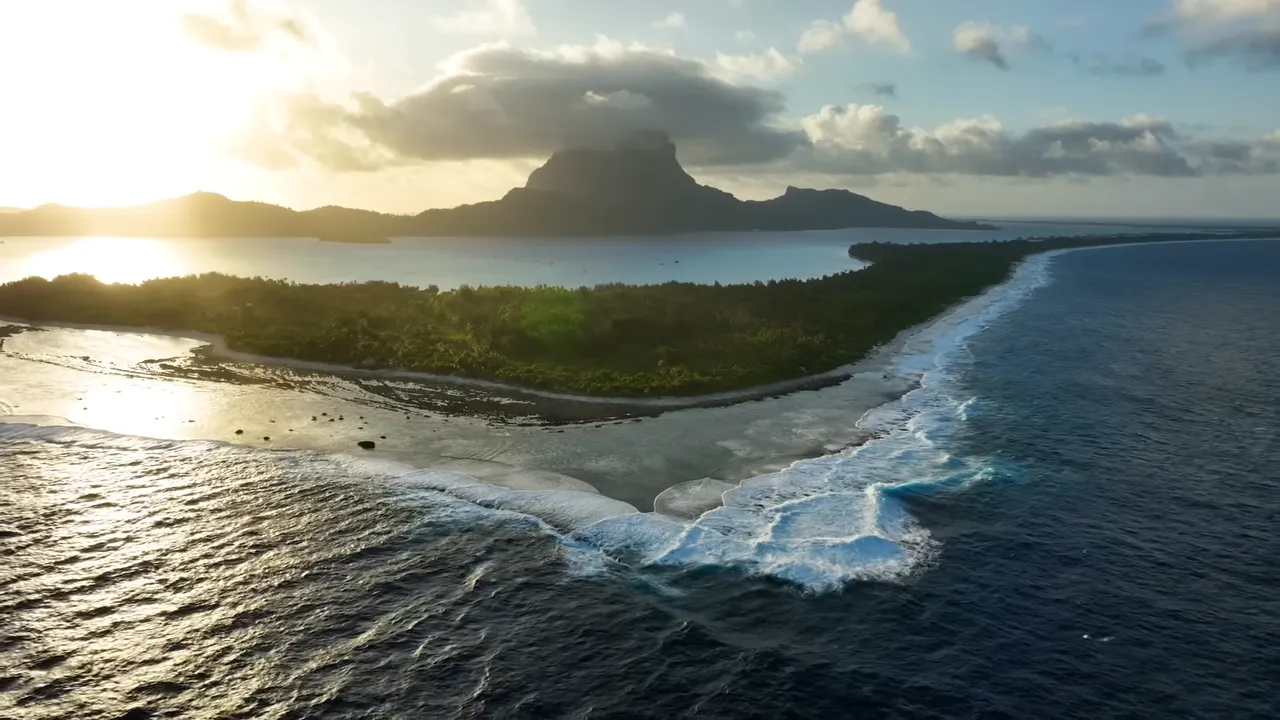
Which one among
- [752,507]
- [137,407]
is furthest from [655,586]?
[137,407]

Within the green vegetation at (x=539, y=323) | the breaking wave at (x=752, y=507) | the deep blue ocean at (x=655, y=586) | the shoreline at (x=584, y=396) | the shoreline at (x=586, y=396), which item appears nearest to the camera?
the deep blue ocean at (x=655, y=586)

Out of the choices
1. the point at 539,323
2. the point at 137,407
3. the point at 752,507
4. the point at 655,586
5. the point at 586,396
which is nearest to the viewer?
the point at 655,586

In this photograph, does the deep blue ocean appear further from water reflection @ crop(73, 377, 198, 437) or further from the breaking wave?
water reflection @ crop(73, 377, 198, 437)

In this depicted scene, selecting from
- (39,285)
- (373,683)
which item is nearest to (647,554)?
(373,683)

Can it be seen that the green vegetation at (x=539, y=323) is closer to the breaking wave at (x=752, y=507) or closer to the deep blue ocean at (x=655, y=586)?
the breaking wave at (x=752, y=507)

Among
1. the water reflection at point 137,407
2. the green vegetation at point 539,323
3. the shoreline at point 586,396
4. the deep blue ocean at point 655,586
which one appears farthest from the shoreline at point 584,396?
the deep blue ocean at point 655,586

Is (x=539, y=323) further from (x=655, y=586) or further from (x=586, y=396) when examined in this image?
(x=655, y=586)

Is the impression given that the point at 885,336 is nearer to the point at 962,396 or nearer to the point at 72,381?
the point at 962,396
